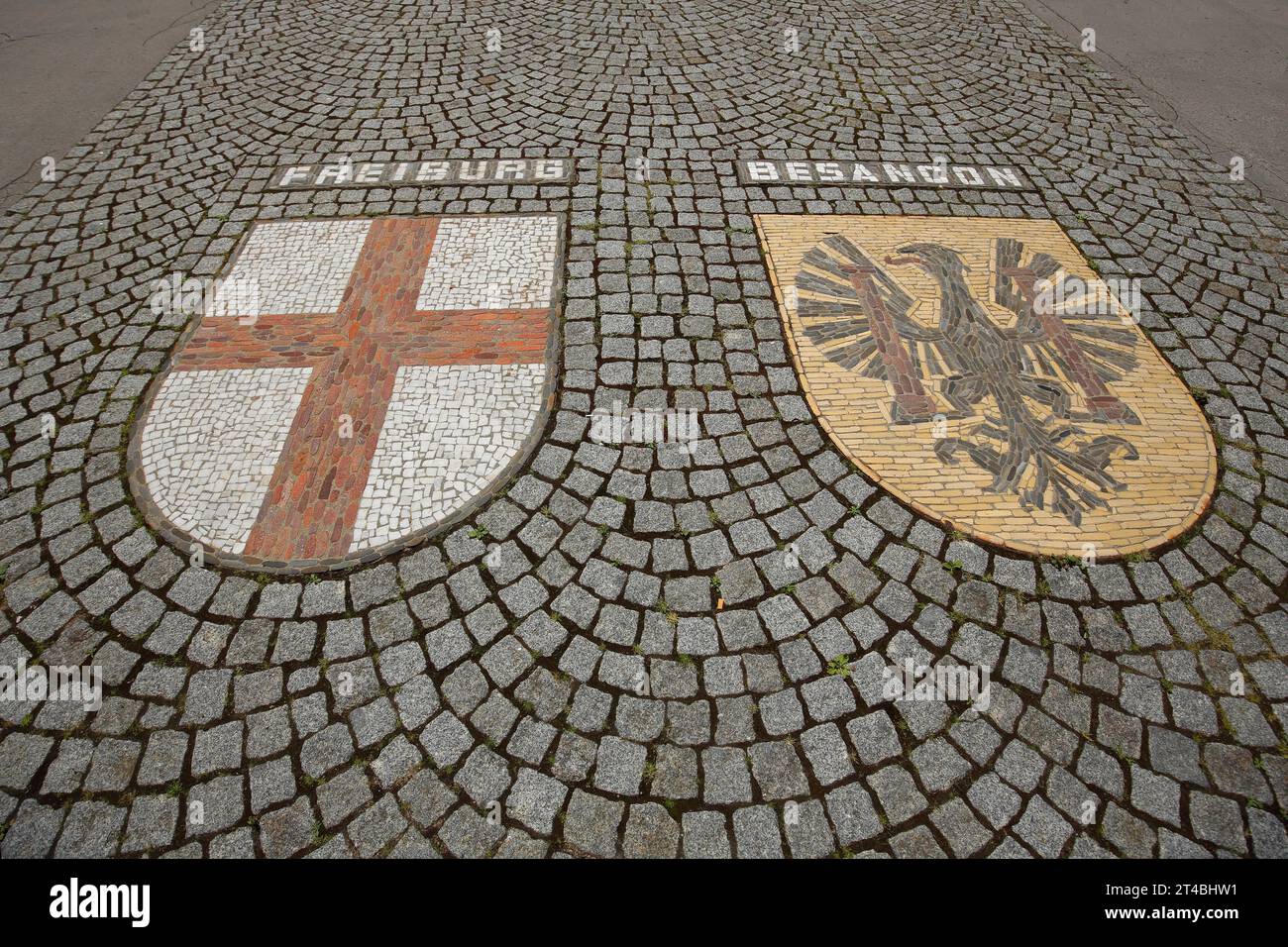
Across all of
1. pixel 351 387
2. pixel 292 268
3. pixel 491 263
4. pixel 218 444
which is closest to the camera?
pixel 218 444

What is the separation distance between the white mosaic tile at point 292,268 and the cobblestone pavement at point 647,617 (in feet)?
0.92

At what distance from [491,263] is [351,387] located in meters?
2.02

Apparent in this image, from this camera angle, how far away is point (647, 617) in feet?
15.0

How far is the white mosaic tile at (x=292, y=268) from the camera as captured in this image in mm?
6629

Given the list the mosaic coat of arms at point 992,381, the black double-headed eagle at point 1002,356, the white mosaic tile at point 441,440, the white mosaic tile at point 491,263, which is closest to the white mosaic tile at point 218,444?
the white mosaic tile at point 441,440

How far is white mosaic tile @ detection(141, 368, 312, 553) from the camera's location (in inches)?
201

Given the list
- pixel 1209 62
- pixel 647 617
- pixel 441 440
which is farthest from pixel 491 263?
pixel 1209 62

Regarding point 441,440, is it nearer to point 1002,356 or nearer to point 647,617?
point 647,617

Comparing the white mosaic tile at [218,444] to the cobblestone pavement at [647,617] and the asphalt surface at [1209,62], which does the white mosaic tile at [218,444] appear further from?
the asphalt surface at [1209,62]

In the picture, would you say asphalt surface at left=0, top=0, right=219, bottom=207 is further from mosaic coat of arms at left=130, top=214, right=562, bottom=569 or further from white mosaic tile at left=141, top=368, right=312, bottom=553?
white mosaic tile at left=141, top=368, right=312, bottom=553

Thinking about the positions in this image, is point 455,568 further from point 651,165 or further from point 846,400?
point 651,165

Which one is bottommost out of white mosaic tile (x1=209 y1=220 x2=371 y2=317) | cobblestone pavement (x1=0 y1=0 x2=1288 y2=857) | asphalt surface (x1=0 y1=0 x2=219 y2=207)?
cobblestone pavement (x1=0 y1=0 x2=1288 y2=857)

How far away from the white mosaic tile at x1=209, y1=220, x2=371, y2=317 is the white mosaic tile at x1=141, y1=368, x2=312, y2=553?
0.90 meters

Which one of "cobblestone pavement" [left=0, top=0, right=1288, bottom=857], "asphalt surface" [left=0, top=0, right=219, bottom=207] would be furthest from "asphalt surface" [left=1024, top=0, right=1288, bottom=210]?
"asphalt surface" [left=0, top=0, right=219, bottom=207]
